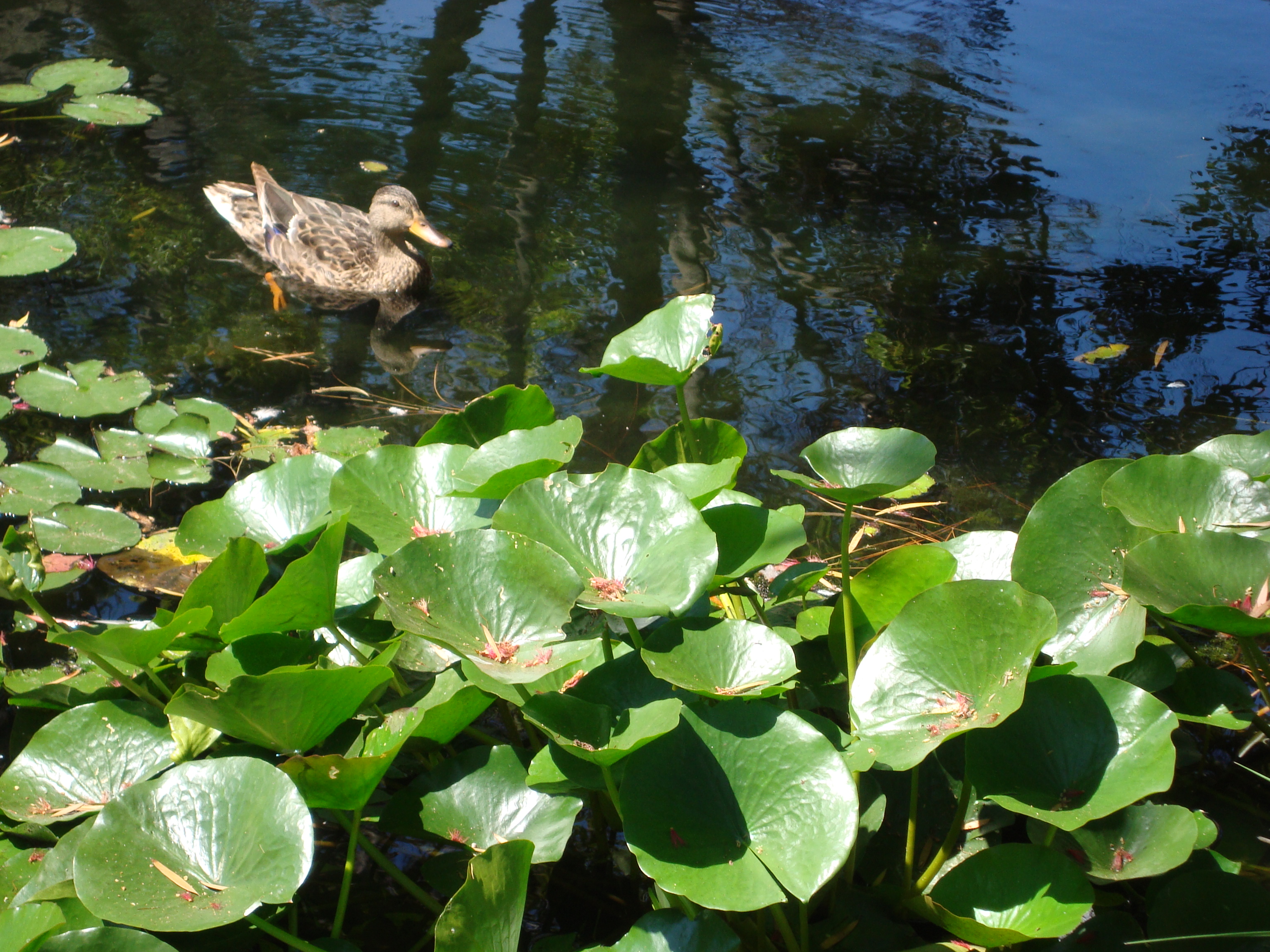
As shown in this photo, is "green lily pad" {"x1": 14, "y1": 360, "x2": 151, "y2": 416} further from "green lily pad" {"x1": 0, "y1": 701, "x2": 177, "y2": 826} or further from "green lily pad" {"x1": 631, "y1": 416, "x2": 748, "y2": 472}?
"green lily pad" {"x1": 631, "y1": 416, "x2": 748, "y2": 472}

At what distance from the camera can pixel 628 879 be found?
5.54 feet

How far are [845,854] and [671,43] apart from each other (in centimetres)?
604

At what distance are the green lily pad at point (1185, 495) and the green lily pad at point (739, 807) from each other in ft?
2.25

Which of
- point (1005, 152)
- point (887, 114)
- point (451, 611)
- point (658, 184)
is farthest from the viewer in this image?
point (887, 114)

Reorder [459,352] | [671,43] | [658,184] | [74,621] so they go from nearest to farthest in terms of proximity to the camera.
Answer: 1. [74,621]
2. [459,352]
3. [658,184]
4. [671,43]

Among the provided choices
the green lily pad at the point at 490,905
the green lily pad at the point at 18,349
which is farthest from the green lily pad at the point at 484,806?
the green lily pad at the point at 18,349

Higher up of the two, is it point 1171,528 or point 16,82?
point 1171,528

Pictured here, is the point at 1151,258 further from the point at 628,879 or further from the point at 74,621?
the point at 74,621

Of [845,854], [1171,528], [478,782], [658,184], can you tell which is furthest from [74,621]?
[658,184]

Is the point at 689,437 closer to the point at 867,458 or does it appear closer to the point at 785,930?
the point at 867,458

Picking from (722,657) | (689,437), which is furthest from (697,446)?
(722,657)

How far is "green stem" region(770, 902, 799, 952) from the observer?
1280 mm

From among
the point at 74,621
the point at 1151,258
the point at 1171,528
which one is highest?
the point at 1171,528

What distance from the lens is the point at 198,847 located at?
124cm
